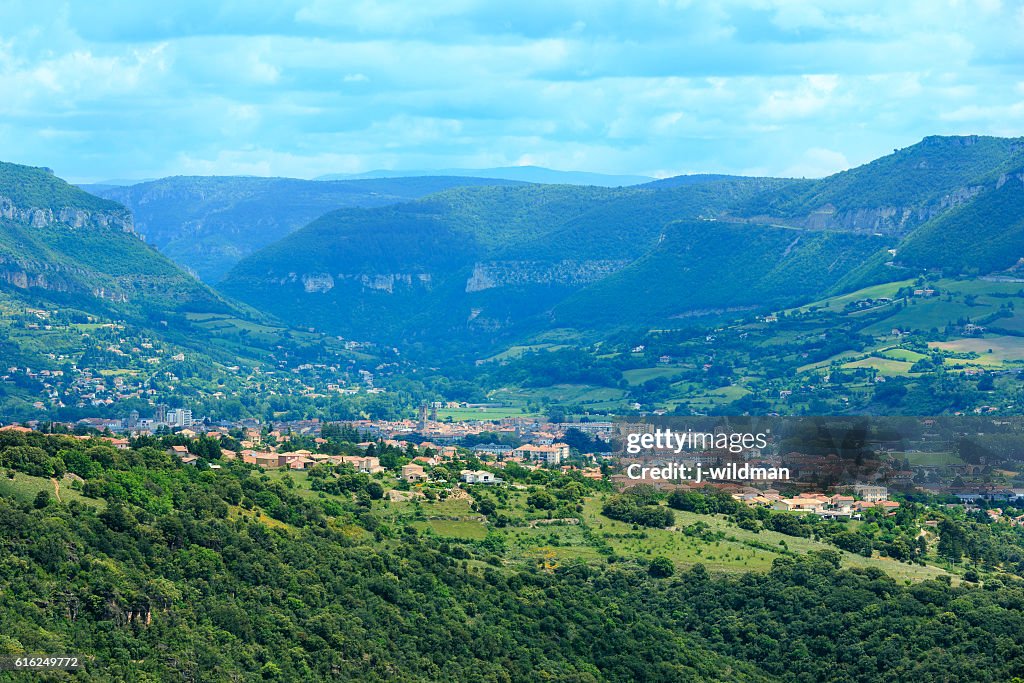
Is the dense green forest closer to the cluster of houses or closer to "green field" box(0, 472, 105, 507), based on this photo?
"green field" box(0, 472, 105, 507)

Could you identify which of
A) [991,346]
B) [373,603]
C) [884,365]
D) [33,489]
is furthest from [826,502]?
[991,346]

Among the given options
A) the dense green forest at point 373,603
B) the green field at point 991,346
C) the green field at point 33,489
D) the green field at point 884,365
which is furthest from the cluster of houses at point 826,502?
the green field at point 991,346

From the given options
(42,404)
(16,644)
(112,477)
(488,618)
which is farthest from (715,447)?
(42,404)

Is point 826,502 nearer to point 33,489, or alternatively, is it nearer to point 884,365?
point 33,489

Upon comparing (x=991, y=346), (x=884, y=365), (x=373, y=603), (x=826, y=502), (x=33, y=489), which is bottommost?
(x=826, y=502)

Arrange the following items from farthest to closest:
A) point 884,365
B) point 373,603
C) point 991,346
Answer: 1. point 991,346
2. point 884,365
3. point 373,603

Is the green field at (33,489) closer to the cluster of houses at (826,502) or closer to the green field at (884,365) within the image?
the cluster of houses at (826,502)

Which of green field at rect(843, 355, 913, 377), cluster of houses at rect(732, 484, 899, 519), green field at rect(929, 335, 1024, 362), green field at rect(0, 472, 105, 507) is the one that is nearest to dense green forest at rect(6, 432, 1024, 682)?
green field at rect(0, 472, 105, 507)

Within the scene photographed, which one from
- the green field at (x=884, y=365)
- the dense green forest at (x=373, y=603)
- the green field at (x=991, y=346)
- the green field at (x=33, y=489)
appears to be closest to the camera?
the dense green forest at (x=373, y=603)

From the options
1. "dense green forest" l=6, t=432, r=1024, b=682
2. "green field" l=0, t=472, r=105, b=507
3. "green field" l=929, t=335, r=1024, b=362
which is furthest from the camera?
"green field" l=929, t=335, r=1024, b=362
